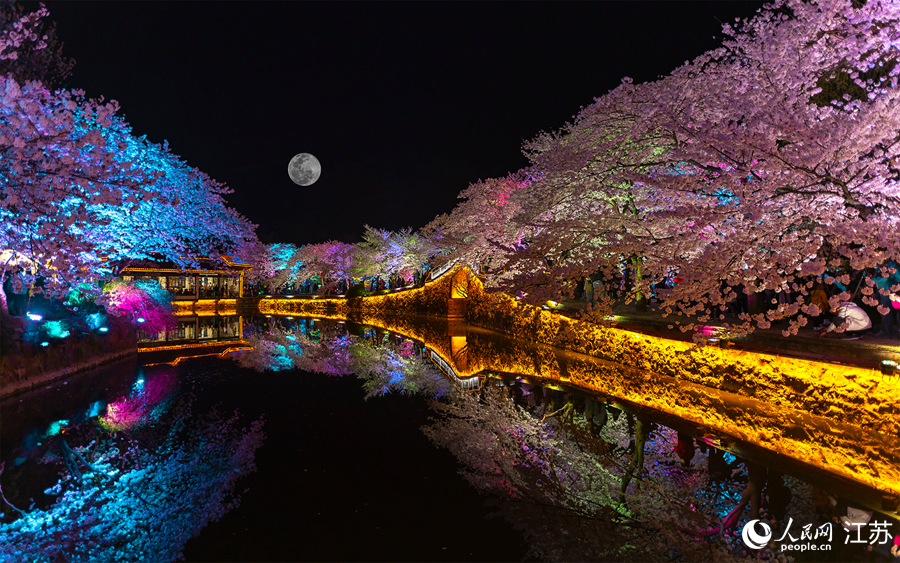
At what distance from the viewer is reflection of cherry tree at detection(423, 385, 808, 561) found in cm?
357

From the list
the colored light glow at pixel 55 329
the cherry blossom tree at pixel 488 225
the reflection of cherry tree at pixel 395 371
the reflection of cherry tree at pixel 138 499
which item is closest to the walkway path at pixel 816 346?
the reflection of cherry tree at pixel 395 371

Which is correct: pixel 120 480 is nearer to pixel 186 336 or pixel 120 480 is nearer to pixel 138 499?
pixel 138 499

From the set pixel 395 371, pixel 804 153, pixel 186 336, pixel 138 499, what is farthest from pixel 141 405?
pixel 186 336

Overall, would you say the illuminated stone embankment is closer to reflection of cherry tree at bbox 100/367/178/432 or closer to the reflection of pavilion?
reflection of cherry tree at bbox 100/367/178/432

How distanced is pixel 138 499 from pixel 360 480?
2137 mm

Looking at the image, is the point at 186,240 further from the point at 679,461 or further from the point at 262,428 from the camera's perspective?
the point at 679,461

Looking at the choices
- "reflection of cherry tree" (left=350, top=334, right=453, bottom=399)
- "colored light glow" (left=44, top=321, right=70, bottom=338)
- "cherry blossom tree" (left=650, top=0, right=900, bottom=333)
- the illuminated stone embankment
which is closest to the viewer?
"cherry blossom tree" (left=650, top=0, right=900, bottom=333)

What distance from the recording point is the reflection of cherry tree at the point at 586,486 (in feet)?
11.7

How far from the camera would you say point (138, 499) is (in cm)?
420

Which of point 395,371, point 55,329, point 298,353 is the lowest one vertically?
point 395,371

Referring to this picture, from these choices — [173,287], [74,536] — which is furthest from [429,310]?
[173,287]

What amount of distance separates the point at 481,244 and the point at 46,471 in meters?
15.6

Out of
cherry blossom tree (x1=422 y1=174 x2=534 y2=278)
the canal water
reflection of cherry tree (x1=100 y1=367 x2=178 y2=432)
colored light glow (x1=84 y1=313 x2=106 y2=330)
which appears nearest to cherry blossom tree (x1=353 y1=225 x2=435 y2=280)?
cherry blossom tree (x1=422 y1=174 x2=534 y2=278)

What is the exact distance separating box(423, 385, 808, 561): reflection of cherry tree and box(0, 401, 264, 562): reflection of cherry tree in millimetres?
2609
